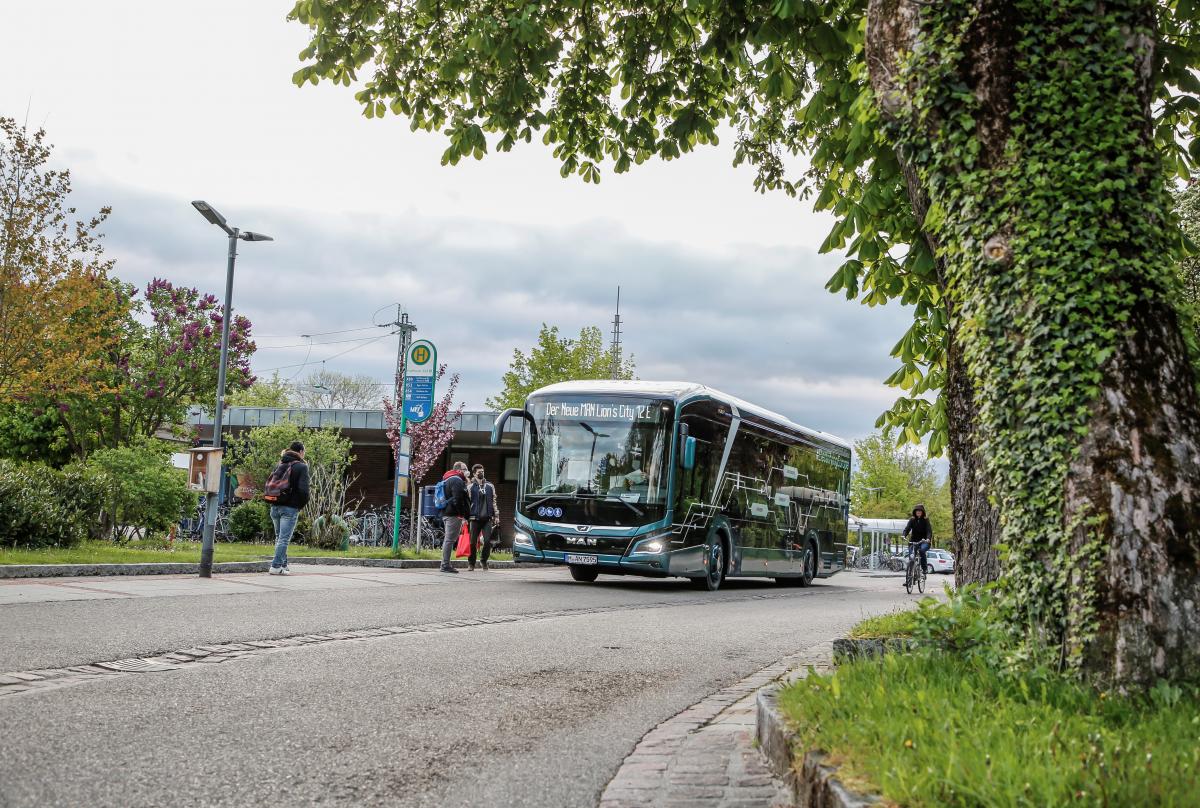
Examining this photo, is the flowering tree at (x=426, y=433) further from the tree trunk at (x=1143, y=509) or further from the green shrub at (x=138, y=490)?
the tree trunk at (x=1143, y=509)

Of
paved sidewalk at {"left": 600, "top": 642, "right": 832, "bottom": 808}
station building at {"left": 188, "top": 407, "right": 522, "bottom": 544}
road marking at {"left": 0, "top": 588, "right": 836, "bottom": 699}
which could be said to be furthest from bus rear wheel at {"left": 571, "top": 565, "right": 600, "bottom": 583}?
station building at {"left": 188, "top": 407, "right": 522, "bottom": 544}

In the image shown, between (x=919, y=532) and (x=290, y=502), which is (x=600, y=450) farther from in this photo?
(x=919, y=532)

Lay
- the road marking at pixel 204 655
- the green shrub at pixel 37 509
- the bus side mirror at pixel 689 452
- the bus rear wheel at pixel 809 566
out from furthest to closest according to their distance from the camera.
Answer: the bus rear wheel at pixel 809 566 < the bus side mirror at pixel 689 452 < the green shrub at pixel 37 509 < the road marking at pixel 204 655

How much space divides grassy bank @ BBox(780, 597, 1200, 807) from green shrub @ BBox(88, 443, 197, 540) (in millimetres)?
15959

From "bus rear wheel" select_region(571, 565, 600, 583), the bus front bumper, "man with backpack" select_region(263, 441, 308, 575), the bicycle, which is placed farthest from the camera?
the bicycle

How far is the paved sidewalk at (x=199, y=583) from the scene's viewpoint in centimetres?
1097

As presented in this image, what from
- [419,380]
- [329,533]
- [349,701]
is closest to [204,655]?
[349,701]

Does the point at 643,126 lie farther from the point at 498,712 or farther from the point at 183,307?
the point at 183,307

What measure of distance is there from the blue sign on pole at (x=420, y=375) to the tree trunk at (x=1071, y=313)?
731 inches

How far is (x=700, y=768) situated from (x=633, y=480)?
39.0 feet

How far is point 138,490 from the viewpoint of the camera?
18547 millimetres

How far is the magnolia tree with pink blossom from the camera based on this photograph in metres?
25.8

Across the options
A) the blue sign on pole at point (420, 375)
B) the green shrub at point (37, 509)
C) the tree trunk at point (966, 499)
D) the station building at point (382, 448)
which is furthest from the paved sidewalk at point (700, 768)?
the station building at point (382, 448)

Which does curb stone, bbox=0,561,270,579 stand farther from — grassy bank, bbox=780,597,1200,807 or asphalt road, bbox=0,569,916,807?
grassy bank, bbox=780,597,1200,807
